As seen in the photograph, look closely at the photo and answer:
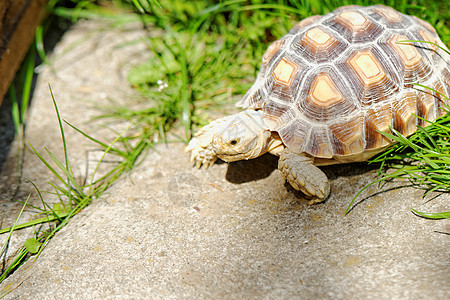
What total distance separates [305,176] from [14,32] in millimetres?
2507

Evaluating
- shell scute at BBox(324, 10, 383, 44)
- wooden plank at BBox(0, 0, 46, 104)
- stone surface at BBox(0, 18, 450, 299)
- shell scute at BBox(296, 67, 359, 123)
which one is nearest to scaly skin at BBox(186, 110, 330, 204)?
stone surface at BBox(0, 18, 450, 299)

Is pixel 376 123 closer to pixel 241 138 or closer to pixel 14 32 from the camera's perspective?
pixel 241 138

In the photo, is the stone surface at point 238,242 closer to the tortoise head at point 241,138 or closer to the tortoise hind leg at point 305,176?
the tortoise hind leg at point 305,176

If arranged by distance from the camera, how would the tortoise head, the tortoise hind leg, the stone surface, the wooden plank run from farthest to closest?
the wooden plank → the tortoise head → the tortoise hind leg → the stone surface

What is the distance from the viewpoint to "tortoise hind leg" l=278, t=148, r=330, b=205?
6.34 ft

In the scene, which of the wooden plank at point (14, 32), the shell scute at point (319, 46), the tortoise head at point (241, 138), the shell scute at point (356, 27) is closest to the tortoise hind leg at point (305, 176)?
the tortoise head at point (241, 138)

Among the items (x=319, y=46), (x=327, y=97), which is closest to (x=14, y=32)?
(x=319, y=46)

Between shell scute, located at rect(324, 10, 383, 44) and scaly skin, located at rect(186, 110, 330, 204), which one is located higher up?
shell scute, located at rect(324, 10, 383, 44)

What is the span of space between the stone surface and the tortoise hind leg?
0.09m

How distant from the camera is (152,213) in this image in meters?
2.11

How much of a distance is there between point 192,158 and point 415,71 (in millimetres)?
1356

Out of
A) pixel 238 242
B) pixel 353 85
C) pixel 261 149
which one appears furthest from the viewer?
pixel 261 149

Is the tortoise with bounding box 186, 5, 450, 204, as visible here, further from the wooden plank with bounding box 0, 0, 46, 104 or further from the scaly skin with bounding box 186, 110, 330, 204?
the wooden plank with bounding box 0, 0, 46, 104

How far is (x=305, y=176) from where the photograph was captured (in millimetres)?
1952
